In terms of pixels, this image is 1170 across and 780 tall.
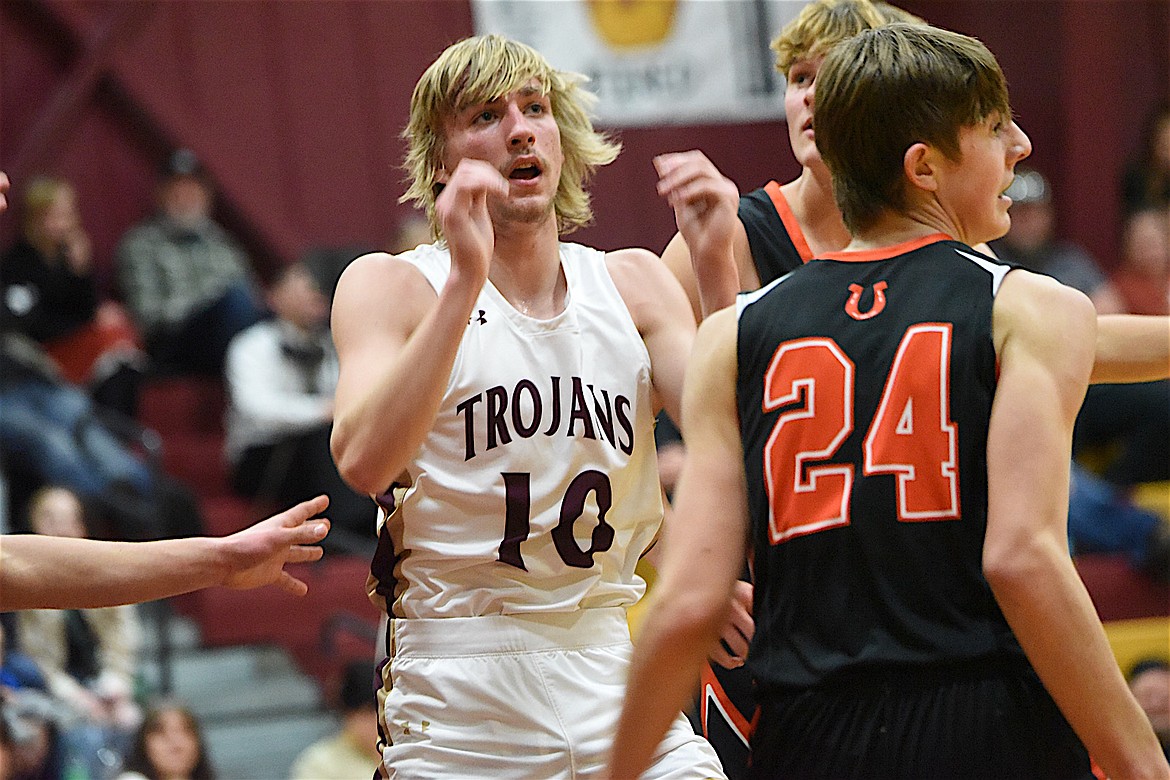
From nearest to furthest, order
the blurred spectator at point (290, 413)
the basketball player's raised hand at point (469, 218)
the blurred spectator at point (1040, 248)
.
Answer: the basketball player's raised hand at point (469, 218) < the blurred spectator at point (290, 413) < the blurred spectator at point (1040, 248)

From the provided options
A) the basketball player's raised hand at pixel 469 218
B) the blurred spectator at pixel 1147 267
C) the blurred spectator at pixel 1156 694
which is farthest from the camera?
the blurred spectator at pixel 1147 267

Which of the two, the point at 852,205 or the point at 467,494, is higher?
the point at 852,205

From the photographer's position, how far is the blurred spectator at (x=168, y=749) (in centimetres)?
633

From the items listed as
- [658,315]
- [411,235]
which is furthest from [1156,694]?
[411,235]

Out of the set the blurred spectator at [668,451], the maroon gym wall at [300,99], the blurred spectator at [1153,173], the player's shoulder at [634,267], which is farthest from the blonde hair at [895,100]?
the blurred spectator at [1153,173]

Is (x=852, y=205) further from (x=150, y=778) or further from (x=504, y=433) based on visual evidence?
(x=150, y=778)

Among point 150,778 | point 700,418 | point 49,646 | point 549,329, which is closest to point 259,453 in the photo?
point 49,646

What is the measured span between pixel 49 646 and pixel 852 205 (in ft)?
18.0

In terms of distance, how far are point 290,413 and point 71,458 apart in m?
1.17

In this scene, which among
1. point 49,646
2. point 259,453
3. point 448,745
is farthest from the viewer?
point 259,453

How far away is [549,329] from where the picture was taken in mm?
3057

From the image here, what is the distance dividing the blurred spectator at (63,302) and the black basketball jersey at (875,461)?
6853mm

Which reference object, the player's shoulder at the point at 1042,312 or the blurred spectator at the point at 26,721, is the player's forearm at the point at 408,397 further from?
the blurred spectator at the point at 26,721

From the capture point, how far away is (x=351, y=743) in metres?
6.69
